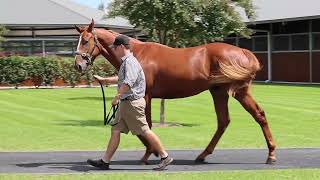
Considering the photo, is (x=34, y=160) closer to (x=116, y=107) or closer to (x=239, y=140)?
(x=116, y=107)

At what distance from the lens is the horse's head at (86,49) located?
10.3 metres

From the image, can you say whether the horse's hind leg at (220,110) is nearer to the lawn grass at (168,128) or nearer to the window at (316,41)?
the lawn grass at (168,128)

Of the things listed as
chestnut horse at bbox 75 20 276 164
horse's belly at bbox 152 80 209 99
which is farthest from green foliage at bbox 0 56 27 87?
horse's belly at bbox 152 80 209 99

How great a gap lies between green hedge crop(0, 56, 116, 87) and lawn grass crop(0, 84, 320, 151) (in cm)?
780

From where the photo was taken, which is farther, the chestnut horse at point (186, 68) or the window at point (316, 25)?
the window at point (316, 25)

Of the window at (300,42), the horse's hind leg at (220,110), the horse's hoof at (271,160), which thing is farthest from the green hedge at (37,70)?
the horse's hoof at (271,160)

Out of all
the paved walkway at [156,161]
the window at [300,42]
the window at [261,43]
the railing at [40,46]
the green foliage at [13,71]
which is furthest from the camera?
A: the window at [261,43]

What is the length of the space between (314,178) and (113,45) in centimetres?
374

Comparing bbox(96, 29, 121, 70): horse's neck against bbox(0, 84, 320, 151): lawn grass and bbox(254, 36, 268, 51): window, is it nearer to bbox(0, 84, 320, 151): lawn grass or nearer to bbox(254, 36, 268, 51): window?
bbox(0, 84, 320, 151): lawn grass

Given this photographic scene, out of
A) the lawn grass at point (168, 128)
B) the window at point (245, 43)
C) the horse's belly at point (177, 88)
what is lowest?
the window at point (245, 43)

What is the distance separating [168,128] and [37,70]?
18.7 metres

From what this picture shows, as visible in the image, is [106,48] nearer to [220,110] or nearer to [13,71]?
[220,110]

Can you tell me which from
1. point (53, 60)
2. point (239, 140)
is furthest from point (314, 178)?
point (53, 60)

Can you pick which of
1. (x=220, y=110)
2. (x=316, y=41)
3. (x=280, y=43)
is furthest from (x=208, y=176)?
(x=280, y=43)
